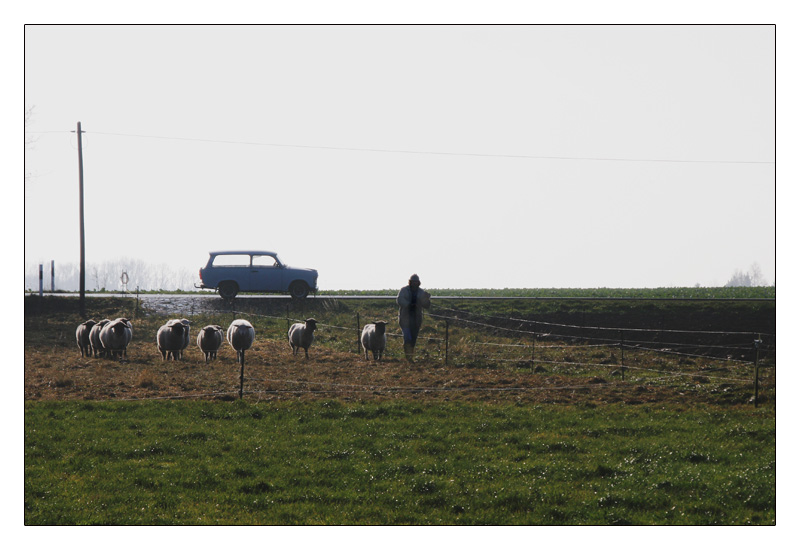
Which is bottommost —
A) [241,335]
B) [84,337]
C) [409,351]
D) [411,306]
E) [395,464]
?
[395,464]

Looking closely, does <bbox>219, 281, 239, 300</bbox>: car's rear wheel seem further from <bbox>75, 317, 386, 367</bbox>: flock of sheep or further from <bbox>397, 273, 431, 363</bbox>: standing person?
<bbox>397, 273, 431, 363</bbox>: standing person

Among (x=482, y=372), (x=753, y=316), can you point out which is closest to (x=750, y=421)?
(x=482, y=372)

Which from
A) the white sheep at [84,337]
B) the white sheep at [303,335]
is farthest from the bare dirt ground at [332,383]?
the white sheep at [84,337]

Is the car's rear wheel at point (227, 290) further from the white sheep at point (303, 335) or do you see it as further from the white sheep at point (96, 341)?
the white sheep at point (303, 335)

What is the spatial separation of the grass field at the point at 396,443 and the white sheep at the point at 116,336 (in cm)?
78

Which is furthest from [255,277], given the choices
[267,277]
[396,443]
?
[396,443]

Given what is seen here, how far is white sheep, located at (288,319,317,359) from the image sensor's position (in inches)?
862

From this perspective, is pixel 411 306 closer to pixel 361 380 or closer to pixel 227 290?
pixel 361 380

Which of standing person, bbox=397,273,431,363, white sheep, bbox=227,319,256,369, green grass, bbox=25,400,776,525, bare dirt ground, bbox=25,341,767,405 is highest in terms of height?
standing person, bbox=397,273,431,363

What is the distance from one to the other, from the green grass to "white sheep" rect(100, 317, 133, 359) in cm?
669

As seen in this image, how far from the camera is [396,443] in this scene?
37.9 ft

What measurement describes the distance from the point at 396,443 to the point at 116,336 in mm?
12836

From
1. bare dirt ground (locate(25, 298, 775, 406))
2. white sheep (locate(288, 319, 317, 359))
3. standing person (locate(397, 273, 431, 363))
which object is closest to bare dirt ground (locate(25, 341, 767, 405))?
bare dirt ground (locate(25, 298, 775, 406))
